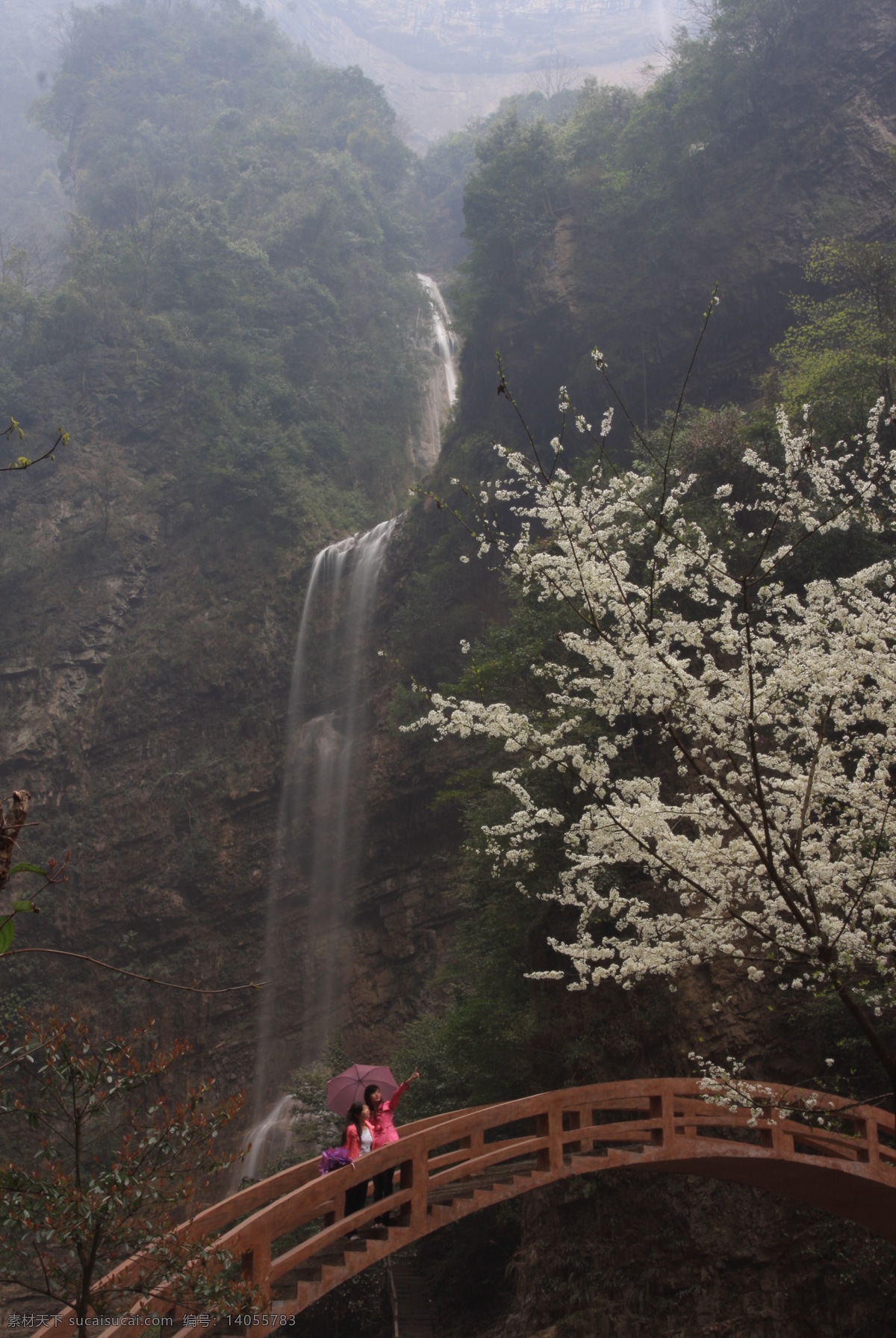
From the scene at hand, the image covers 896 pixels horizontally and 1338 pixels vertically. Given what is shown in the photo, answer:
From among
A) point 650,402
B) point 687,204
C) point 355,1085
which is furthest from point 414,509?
point 355,1085

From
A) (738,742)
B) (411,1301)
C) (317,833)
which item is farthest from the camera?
(317,833)

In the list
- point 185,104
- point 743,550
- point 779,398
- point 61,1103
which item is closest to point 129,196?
point 185,104

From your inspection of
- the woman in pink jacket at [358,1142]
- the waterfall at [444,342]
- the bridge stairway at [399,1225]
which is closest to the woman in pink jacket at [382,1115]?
the woman in pink jacket at [358,1142]

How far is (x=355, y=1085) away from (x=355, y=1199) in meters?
1.56

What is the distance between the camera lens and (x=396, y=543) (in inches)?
948

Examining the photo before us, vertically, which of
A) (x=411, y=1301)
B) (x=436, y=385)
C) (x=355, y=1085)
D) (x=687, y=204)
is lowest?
(x=411, y=1301)

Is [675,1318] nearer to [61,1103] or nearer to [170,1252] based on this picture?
[170,1252]

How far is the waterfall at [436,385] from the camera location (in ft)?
108

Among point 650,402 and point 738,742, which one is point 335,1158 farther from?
point 650,402

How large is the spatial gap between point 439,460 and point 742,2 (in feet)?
46.4

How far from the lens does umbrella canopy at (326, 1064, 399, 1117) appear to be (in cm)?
707

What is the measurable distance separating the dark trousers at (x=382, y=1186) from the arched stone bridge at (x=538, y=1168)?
9 cm

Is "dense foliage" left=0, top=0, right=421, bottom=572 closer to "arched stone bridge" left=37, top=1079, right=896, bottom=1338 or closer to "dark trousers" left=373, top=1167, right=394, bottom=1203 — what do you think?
"arched stone bridge" left=37, top=1079, right=896, bottom=1338

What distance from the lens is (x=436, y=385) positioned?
1352 inches
